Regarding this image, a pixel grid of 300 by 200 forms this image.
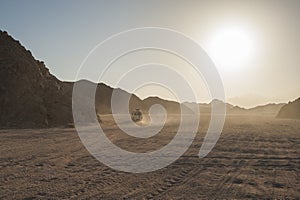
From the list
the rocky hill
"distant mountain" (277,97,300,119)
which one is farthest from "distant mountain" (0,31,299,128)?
"distant mountain" (277,97,300,119)

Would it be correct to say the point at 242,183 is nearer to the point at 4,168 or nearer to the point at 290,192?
the point at 290,192

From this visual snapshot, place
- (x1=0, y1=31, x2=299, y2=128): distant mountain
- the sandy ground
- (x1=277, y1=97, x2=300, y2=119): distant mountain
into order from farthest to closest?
(x1=277, y1=97, x2=300, y2=119): distant mountain, (x1=0, y1=31, x2=299, y2=128): distant mountain, the sandy ground

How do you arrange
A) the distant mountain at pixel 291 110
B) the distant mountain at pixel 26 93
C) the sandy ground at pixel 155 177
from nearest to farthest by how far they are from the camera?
1. the sandy ground at pixel 155 177
2. the distant mountain at pixel 26 93
3. the distant mountain at pixel 291 110

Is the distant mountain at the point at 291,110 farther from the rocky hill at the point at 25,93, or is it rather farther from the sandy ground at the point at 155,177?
the sandy ground at the point at 155,177

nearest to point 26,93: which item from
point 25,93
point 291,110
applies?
point 25,93

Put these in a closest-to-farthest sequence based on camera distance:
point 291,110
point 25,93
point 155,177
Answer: point 155,177 < point 25,93 < point 291,110

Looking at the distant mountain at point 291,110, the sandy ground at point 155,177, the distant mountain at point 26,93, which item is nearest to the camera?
the sandy ground at point 155,177

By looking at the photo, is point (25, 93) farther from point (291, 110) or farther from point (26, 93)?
point (291, 110)

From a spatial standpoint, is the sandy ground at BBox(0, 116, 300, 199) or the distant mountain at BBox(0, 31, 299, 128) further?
the distant mountain at BBox(0, 31, 299, 128)

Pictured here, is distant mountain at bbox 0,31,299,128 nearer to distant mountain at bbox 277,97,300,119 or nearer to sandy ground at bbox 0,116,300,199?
sandy ground at bbox 0,116,300,199

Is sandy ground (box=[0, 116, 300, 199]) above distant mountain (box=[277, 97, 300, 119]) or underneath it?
underneath

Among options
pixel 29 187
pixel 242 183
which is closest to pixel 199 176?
pixel 242 183

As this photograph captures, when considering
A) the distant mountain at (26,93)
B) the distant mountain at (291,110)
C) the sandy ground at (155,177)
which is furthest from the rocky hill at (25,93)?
the distant mountain at (291,110)

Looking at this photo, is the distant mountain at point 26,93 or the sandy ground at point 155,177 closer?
the sandy ground at point 155,177
